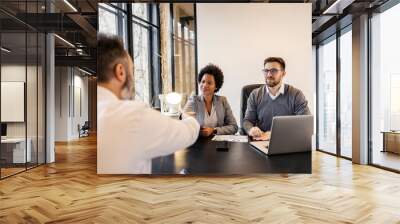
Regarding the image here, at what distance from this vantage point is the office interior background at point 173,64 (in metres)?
4.20

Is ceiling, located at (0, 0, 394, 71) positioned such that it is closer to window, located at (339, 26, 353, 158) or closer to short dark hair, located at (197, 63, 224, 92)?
window, located at (339, 26, 353, 158)

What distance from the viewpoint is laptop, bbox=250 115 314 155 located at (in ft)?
12.4

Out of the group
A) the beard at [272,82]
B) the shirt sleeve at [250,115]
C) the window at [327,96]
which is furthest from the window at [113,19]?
the window at [327,96]

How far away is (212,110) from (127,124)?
990 mm

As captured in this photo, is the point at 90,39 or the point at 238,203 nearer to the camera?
the point at 238,203

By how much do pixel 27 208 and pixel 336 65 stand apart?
6.43 m

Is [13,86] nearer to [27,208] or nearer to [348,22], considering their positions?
[27,208]

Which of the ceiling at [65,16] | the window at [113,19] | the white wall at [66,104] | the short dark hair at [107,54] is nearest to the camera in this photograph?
the short dark hair at [107,54]

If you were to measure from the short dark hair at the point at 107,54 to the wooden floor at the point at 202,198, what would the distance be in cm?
144

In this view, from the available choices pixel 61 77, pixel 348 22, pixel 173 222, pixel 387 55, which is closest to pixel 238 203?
pixel 173 222

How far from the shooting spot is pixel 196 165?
157 inches

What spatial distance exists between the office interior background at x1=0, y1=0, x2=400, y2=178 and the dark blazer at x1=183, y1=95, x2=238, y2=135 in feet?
0.47

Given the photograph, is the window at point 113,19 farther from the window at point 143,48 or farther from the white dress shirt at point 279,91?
the white dress shirt at point 279,91

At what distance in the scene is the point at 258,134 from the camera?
400 centimetres
